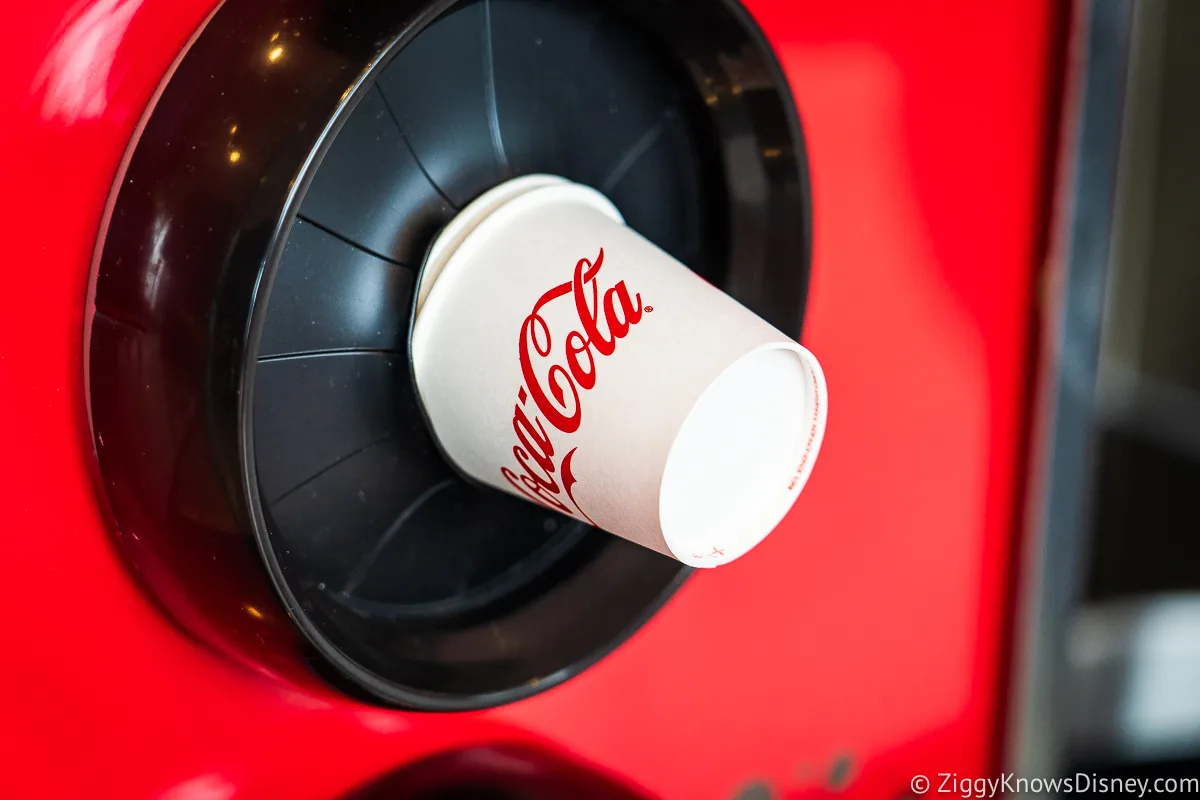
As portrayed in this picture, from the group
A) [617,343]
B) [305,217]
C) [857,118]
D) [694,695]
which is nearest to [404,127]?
[305,217]

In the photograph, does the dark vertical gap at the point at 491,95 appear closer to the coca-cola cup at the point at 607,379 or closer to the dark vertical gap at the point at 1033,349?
the coca-cola cup at the point at 607,379

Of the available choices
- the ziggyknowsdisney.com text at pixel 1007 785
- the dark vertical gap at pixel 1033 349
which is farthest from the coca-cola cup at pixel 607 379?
the ziggyknowsdisney.com text at pixel 1007 785

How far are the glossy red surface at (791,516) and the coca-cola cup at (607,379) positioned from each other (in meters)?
0.22

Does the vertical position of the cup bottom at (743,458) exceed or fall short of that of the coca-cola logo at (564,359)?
it falls short

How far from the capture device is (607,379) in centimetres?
59

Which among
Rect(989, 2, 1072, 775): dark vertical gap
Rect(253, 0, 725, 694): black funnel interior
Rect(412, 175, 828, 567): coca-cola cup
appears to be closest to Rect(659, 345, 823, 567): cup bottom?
Rect(412, 175, 828, 567): coca-cola cup

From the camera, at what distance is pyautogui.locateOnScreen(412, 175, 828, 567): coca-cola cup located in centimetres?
59

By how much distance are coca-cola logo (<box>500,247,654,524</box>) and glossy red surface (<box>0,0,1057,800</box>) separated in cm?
27

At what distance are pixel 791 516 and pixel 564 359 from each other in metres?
0.47

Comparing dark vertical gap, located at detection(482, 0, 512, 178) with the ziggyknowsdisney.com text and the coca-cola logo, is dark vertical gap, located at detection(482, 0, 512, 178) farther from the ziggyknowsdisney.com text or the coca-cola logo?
the ziggyknowsdisney.com text

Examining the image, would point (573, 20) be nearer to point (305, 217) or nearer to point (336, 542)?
point (305, 217)

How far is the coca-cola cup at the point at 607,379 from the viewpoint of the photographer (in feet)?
1.92

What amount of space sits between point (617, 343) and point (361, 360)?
173 mm

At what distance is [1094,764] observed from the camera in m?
1.44
